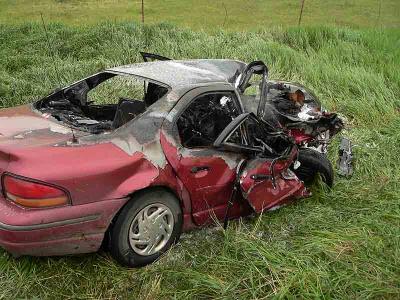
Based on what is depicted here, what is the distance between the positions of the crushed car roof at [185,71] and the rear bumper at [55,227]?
1216 mm

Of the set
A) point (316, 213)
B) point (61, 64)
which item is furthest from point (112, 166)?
point (61, 64)

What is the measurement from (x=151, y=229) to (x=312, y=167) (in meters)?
1.99

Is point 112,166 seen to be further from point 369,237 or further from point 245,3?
point 245,3

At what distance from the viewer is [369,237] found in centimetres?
392

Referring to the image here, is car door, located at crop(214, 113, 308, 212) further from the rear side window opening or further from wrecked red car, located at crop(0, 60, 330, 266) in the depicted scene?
the rear side window opening

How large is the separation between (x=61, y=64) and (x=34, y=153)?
563cm

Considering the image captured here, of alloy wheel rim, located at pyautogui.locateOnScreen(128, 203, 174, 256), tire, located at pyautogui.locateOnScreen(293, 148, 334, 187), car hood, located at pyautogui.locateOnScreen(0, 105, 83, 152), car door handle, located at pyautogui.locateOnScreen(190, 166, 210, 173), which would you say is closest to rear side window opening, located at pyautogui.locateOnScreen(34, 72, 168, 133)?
car hood, located at pyautogui.locateOnScreen(0, 105, 83, 152)

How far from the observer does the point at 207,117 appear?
4164 mm

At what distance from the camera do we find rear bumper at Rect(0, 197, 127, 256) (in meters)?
2.99

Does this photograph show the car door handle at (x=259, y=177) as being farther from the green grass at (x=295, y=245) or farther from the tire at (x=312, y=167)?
the tire at (x=312, y=167)

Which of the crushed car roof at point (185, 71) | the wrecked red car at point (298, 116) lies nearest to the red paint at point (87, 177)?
the crushed car roof at point (185, 71)

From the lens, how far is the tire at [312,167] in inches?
187

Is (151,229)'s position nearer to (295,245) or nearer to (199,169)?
(199,169)

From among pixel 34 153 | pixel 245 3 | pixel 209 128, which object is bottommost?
pixel 245 3
